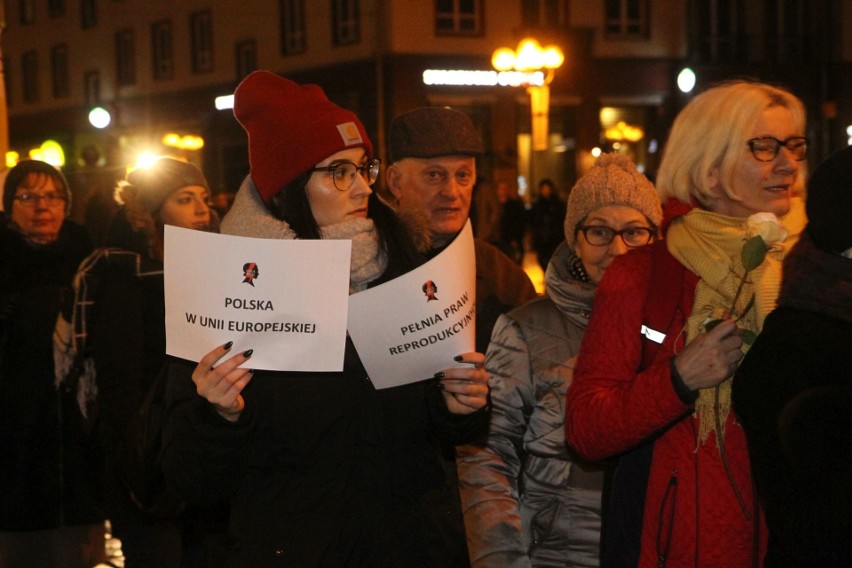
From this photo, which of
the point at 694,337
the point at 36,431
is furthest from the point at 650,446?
the point at 36,431

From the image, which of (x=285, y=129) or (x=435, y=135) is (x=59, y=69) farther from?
(x=285, y=129)

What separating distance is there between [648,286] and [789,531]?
2.96ft

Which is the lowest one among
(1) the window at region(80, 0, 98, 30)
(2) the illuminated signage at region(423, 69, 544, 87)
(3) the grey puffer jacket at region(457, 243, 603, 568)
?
(3) the grey puffer jacket at region(457, 243, 603, 568)

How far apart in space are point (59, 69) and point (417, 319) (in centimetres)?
4594

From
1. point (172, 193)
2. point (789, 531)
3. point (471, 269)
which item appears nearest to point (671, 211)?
point (471, 269)

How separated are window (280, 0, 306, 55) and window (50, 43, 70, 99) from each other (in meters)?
14.6

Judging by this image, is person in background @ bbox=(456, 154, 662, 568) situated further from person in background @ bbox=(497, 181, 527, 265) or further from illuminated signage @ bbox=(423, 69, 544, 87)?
illuminated signage @ bbox=(423, 69, 544, 87)

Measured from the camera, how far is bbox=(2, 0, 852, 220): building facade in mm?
30797

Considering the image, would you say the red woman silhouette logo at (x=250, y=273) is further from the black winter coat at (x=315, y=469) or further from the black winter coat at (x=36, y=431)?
the black winter coat at (x=36, y=431)

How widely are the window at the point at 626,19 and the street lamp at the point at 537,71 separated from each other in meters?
12.1

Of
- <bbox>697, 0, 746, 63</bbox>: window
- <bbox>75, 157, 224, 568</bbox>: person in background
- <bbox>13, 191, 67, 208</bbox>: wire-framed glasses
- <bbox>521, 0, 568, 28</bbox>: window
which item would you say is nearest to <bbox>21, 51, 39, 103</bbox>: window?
<bbox>521, 0, 568, 28</bbox>: window

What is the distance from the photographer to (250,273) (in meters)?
2.73

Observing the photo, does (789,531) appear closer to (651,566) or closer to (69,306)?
(651,566)

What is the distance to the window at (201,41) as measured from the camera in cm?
3766
